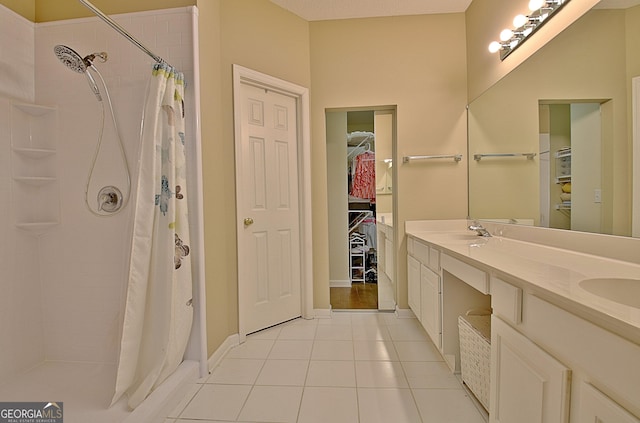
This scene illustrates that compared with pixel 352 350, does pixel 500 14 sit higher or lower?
higher

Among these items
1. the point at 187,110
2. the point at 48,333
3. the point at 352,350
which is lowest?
the point at 352,350

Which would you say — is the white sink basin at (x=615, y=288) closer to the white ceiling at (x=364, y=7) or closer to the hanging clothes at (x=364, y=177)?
the white ceiling at (x=364, y=7)

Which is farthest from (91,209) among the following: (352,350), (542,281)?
(542,281)

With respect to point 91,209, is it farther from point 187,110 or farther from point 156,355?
point 156,355

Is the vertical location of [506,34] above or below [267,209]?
above

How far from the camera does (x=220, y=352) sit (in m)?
1.90

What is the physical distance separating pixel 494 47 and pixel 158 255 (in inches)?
105

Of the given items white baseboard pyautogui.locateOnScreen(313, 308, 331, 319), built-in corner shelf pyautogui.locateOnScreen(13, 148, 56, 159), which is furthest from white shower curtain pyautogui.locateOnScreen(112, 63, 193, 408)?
white baseboard pyautogui.locateOnScreen(313, 308, 331, 319)

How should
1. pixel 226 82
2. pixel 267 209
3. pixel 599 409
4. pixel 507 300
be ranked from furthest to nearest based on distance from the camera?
pixel 267 209 → pixel 226 82 → pixel 507 300 → pixel 599 409

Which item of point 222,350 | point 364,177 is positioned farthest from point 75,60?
point 364,177

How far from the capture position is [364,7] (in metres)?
2.37

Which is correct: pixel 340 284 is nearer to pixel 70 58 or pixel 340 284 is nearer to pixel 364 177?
pixel 364 177

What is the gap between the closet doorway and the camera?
291 centimetres

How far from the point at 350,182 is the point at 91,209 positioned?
3152 millimetres
